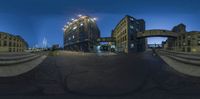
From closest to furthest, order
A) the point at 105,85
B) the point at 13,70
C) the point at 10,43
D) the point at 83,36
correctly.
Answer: the point at 10,43 < the point at 105,85 < the point at 13,70 < the point at 83,36

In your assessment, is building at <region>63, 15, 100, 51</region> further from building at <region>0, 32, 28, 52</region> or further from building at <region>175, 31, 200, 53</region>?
building at <region>0, 32, 28, 52</region>

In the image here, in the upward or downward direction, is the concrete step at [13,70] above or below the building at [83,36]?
below

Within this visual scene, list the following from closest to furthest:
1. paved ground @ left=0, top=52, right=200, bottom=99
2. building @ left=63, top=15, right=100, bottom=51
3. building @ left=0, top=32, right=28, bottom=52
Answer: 1. building @ left=0, top=32, right=28, bottom=52
2. paved ground @ left=0, top=52, right=200, bottom=99
3. building @ left=63, top=15, right=100, bottom=51

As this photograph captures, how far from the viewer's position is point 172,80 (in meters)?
18.1

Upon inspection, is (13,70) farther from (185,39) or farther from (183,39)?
(185,39)

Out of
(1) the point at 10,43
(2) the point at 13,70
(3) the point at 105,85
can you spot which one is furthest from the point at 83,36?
(1) the point at 10,43

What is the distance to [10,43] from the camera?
13.5 meters

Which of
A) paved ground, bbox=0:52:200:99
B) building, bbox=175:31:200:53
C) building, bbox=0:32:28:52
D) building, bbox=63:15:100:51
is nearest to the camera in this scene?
building, bbox=0:32:28:52

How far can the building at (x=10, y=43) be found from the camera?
1303 cm

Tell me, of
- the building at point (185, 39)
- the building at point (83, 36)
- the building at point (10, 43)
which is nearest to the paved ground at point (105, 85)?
the building at point (185, 39)

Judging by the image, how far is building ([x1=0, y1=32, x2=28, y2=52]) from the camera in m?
13.0

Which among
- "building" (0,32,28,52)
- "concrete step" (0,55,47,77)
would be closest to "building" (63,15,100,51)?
"concrete step" (0,55,47,77)

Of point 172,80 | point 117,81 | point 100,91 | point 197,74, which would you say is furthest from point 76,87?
point 197,74

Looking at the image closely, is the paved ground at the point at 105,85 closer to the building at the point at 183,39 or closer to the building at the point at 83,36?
A: the building at the point at 183,39
